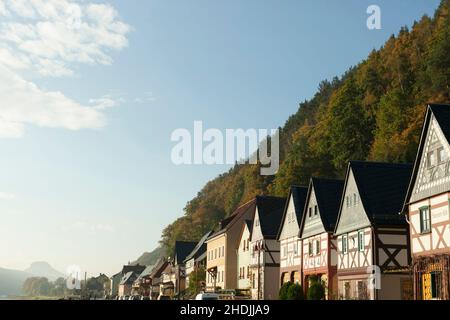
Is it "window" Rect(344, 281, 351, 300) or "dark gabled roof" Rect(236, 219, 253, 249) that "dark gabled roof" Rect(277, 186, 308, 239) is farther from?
"dark gabled roof" Rect(236, 219, 253, 249)

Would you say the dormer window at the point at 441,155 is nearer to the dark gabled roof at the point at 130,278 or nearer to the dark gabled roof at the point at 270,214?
the dark gabled roof at the point at 270,214

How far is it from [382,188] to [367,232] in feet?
10.9

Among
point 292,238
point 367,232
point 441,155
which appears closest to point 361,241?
point 367,232

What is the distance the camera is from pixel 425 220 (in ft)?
99.7

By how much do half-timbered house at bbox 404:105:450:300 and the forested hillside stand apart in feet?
122

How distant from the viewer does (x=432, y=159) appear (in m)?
30.0

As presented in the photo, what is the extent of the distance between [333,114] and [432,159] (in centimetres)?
6208

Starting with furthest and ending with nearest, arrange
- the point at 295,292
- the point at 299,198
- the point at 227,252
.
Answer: the point at 227,252 → the point at 299,198 → the point at 295,292

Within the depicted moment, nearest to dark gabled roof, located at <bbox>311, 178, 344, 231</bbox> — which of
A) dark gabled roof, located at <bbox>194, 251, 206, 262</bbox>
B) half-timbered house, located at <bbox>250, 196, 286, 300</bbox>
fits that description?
half-timbered house, located at <bbox>250, 196, 286, 300</bbox>

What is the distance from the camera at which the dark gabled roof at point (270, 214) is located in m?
57.1

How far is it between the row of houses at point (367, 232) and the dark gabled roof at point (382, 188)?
2.4 inches

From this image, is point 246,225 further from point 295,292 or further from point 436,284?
point 436,284
